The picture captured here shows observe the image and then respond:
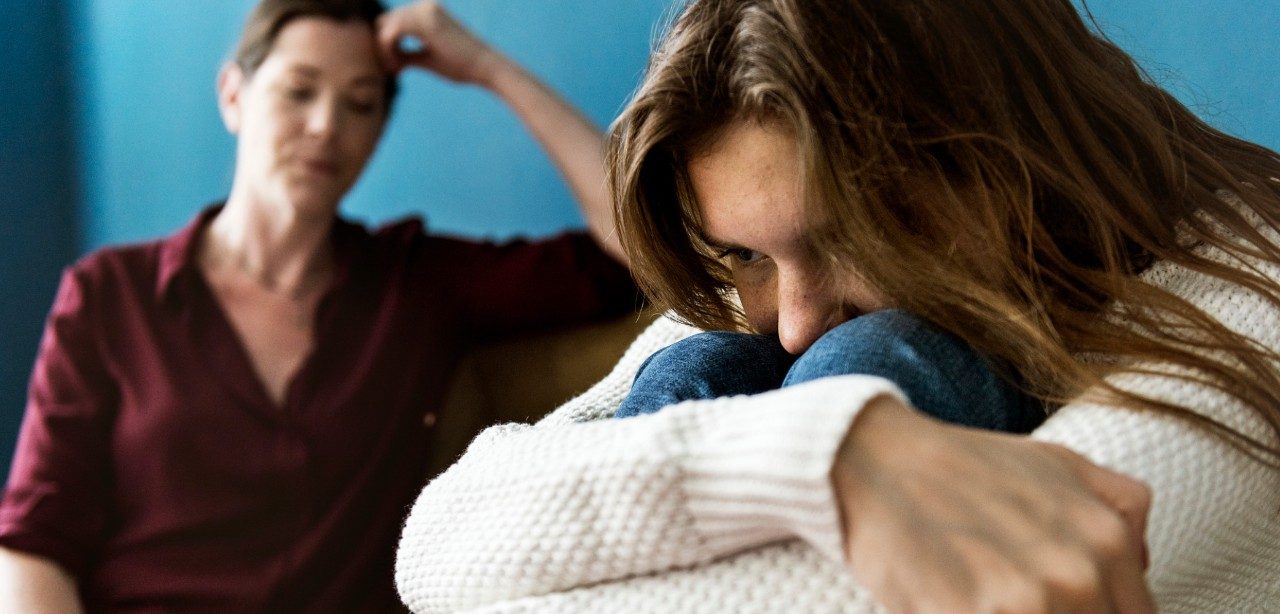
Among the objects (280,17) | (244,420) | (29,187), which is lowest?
(244,420)

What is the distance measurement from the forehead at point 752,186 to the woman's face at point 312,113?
94cm

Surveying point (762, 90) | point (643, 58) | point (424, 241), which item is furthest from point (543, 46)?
point (762, 90)

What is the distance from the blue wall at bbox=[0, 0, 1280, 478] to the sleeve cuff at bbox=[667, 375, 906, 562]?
3.24 ft

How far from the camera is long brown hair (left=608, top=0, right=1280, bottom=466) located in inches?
18.7

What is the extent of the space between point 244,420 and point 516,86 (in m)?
0.54

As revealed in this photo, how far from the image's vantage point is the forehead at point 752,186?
526 millimetres

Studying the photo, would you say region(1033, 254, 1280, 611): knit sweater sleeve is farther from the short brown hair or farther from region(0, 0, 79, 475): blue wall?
region(0, 0, 79, 475): blue wall

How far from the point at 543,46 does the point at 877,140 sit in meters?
1.11

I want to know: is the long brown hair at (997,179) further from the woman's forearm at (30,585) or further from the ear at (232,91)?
the ear at (232,91)

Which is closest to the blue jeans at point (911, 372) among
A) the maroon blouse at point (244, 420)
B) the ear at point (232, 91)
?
the maroon blouse at point (244, 420)

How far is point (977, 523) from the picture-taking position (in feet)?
1.09

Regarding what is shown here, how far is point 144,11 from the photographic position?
192cm

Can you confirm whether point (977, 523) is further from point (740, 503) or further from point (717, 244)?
point (717, 244)

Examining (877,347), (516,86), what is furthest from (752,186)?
(516,86)
